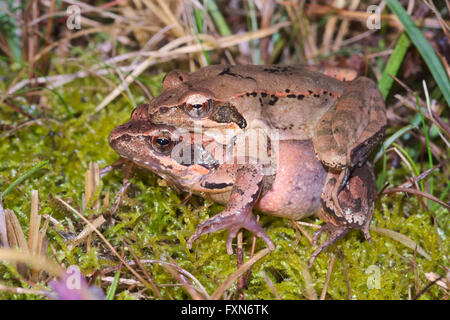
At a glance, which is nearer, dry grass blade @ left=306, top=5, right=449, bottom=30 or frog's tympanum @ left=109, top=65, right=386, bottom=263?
frog's tympanum @ left=109, top=65, right=386, bottom=263

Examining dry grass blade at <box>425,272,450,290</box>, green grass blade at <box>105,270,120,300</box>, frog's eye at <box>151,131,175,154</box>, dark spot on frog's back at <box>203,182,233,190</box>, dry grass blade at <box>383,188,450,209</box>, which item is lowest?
dry grass blade at <box>425,272,450,290</box>

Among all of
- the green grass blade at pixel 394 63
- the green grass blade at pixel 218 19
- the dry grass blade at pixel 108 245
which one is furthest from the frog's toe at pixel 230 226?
the green grass blade at pixel 218 19

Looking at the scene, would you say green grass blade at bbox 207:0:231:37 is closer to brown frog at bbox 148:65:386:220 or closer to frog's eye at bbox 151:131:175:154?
brown frog at bbox 148:65:386:220

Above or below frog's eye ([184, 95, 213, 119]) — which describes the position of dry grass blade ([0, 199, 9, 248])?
below

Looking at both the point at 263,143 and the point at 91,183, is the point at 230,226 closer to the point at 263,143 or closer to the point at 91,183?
the point at 263,143

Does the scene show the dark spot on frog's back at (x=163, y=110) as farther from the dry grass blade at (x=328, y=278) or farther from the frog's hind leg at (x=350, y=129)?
the dry grass blade at (x=328, y=278)

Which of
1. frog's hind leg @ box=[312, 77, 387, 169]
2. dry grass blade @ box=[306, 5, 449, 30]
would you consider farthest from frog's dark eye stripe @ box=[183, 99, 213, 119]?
dry grass blade @ box=[306, 5, 449, 30]

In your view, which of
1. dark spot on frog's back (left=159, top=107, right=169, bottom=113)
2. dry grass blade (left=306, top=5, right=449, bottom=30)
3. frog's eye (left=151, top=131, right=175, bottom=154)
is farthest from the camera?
dry grass blade (left=306, top=5, right=449, bottom=30)
